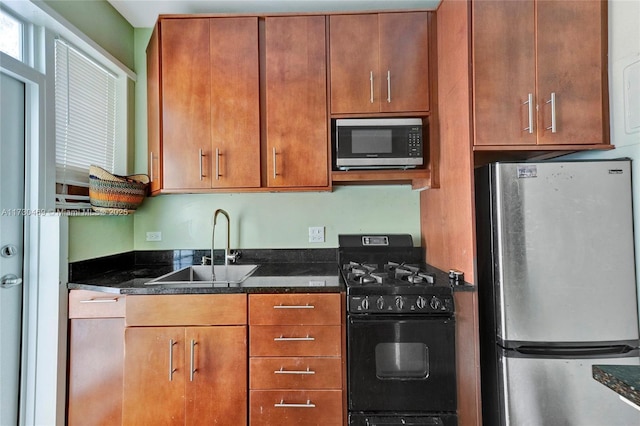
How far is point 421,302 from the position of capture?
150 cm

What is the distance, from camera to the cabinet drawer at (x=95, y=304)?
1633 mm

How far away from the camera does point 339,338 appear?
1538 millimetres

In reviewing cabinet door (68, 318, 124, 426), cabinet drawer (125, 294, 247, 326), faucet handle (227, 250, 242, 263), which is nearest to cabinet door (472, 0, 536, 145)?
cabinet drawer (125, 294, 247, 326)

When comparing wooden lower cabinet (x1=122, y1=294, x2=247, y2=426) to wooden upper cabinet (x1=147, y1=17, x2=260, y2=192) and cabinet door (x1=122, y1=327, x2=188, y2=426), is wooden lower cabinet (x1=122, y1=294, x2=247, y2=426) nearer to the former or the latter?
cabinet door (x1=122, y1=327, x2=188, y2=426)

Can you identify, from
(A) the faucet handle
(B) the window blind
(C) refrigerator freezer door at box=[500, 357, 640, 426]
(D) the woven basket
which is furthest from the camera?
(A) the faucet handle

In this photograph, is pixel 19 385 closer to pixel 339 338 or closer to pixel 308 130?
pixel 339 338

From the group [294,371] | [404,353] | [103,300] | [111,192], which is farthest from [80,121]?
[404,353]

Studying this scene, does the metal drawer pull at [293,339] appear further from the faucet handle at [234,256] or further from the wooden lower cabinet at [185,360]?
the faucet handle at [234,256]

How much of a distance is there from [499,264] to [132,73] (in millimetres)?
2685

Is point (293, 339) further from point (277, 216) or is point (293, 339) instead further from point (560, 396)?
point (560, 396)

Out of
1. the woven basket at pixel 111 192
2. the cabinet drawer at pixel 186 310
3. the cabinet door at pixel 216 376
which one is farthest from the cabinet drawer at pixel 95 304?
the woven basket at pixel 111 192

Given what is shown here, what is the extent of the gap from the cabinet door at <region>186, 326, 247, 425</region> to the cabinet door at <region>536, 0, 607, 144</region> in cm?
185

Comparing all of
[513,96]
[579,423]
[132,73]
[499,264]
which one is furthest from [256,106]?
[579,423]

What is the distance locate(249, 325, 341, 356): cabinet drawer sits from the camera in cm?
154
